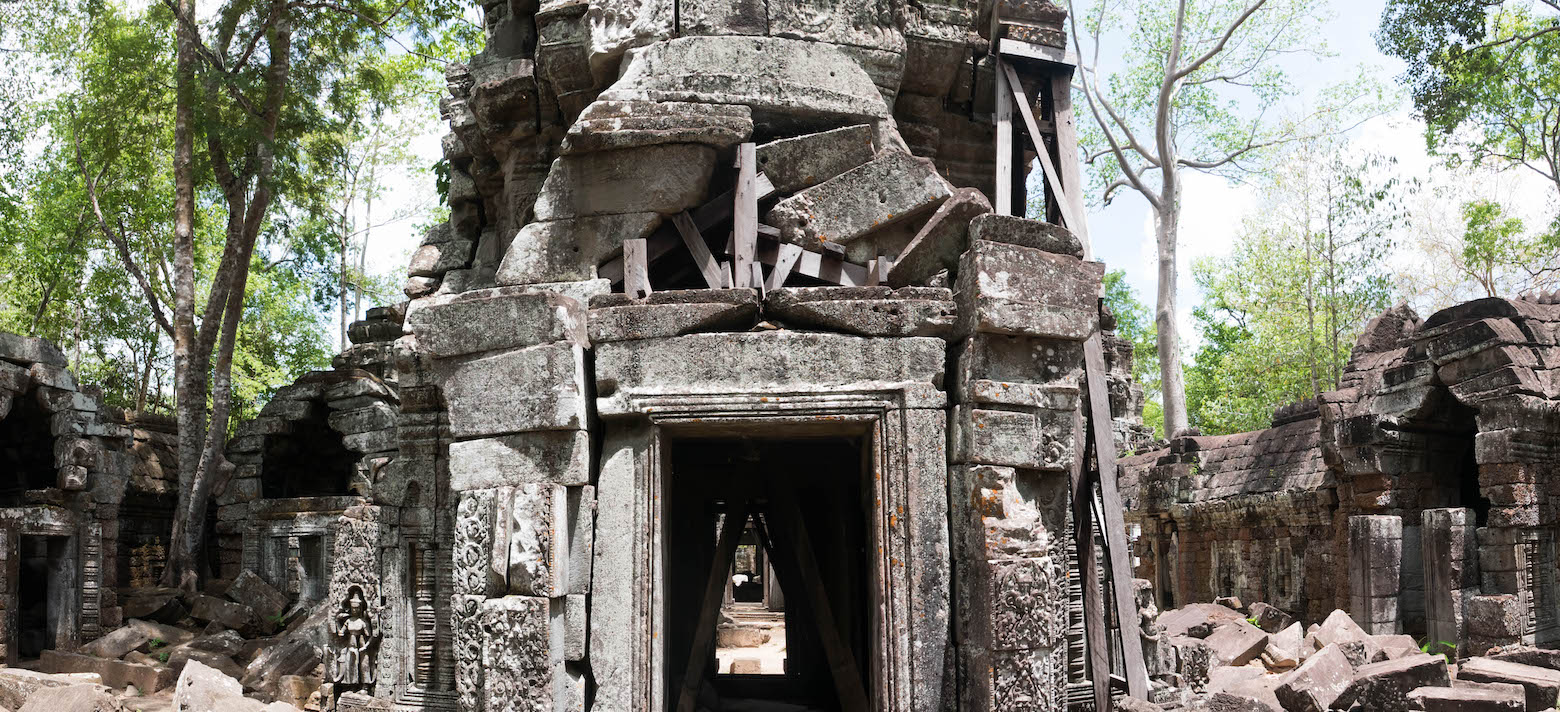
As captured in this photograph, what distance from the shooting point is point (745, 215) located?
6270 mm

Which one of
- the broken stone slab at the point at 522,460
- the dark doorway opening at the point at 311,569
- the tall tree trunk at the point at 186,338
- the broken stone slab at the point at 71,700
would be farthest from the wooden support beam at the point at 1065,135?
the tall tree trunk at the point at 186,338

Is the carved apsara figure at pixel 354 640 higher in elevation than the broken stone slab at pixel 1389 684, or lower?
higher

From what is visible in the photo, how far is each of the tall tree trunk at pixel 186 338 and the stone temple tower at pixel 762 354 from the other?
1072 cm

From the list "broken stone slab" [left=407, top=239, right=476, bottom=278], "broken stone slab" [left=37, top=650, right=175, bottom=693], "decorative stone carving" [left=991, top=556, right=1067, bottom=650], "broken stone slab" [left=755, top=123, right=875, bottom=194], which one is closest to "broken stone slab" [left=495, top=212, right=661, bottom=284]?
"broken stone slab" [left=755, top=123, right=875, bottom=194]

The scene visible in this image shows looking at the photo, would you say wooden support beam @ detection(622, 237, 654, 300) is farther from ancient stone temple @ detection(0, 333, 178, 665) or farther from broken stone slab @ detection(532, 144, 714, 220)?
ancient stone temple @ detection(0, 333, 178, 665)

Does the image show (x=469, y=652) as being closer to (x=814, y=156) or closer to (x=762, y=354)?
(x=762, y=354)

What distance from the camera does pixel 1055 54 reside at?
7.62 m

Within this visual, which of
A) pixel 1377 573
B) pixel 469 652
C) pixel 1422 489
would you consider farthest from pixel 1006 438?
pixel 1422 489

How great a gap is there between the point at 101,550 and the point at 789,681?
1041cm

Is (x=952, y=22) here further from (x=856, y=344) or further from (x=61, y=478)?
(x=61, y=478)

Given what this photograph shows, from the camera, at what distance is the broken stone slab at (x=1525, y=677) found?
27.9 feet

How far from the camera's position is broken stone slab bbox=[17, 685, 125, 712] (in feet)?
27.7

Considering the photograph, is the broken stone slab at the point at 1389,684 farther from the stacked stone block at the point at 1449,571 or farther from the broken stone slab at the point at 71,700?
the broken stone slab at the point at 71,700

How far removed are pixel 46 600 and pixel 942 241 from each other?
552 inches
